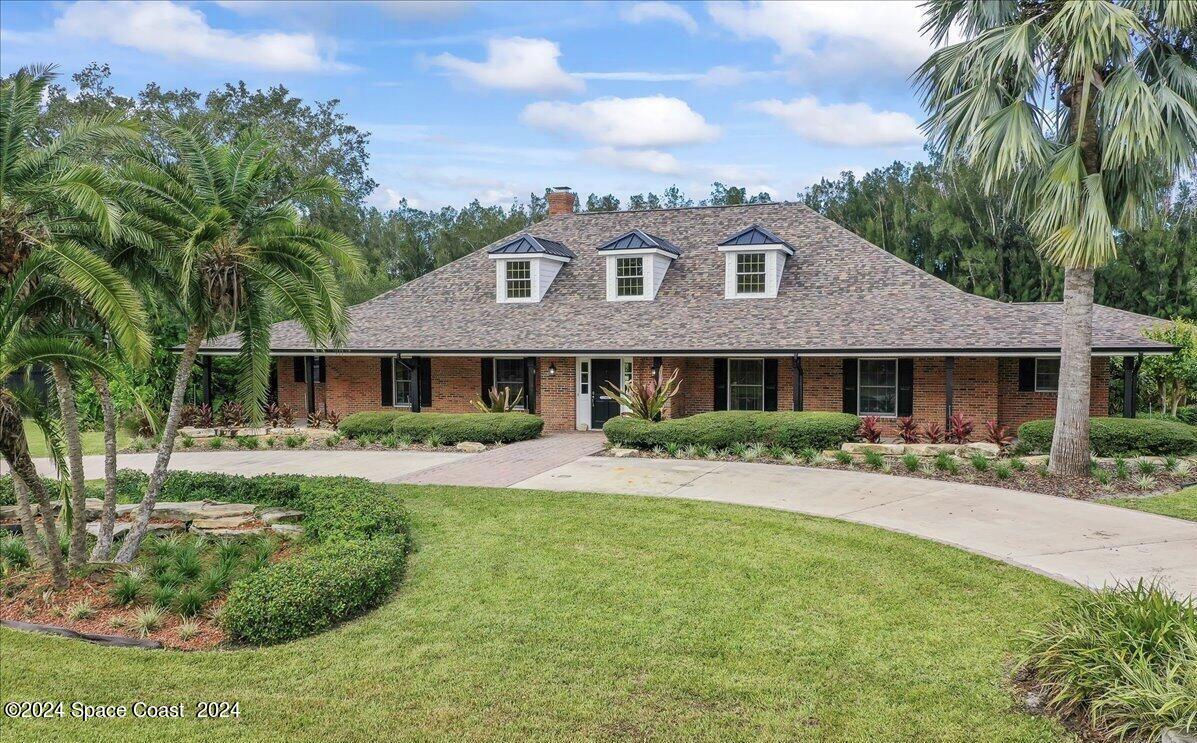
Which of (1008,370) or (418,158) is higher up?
(418,158)

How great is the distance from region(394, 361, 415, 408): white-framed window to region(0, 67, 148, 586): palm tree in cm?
1360

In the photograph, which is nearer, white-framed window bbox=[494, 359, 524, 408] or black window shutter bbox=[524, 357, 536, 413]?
black window shutter bbox=[524, 357, 536, 413]

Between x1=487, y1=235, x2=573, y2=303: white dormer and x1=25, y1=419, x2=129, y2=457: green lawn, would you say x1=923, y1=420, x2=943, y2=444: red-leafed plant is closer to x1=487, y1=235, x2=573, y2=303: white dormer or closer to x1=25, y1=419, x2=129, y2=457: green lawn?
x1=487, y1=235, x2=573, y2=303: white dormer

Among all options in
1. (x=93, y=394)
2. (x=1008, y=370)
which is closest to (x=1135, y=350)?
(x=1008, y=370)

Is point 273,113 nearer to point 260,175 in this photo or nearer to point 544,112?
point 544,112

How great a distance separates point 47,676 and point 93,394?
817 inches

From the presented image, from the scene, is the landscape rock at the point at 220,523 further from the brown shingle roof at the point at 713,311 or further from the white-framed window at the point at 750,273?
the white-framed window at the point at 750,273

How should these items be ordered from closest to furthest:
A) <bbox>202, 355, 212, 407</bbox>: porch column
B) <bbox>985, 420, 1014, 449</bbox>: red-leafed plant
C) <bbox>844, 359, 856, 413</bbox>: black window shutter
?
<bbox>985, 420, 1014, 449</bbox>: red-leafed plant → <bbox>844, 359, 856, 413</bbox>: black window shutter → <bbox>202, 355, 212, 407</bbox>: porch column

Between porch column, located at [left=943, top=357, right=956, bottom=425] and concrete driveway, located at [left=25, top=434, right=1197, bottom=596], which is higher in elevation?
porch column, located at [left=943, top=357, right=956, bottom=425]

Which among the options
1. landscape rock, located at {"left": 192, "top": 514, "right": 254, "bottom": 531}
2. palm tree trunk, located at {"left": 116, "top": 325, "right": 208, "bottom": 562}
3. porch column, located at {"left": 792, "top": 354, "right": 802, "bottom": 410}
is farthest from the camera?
porch column, located at {"left": 792, "top": 354, "right": 802, "bottom": 410}

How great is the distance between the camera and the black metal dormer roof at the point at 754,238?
20328 mm

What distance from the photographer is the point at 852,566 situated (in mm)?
8430

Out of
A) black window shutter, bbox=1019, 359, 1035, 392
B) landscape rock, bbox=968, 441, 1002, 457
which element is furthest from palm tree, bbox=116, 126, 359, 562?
black window shutter, bbox=1019, 359, 1035, 392

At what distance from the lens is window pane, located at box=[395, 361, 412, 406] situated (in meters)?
22.1
